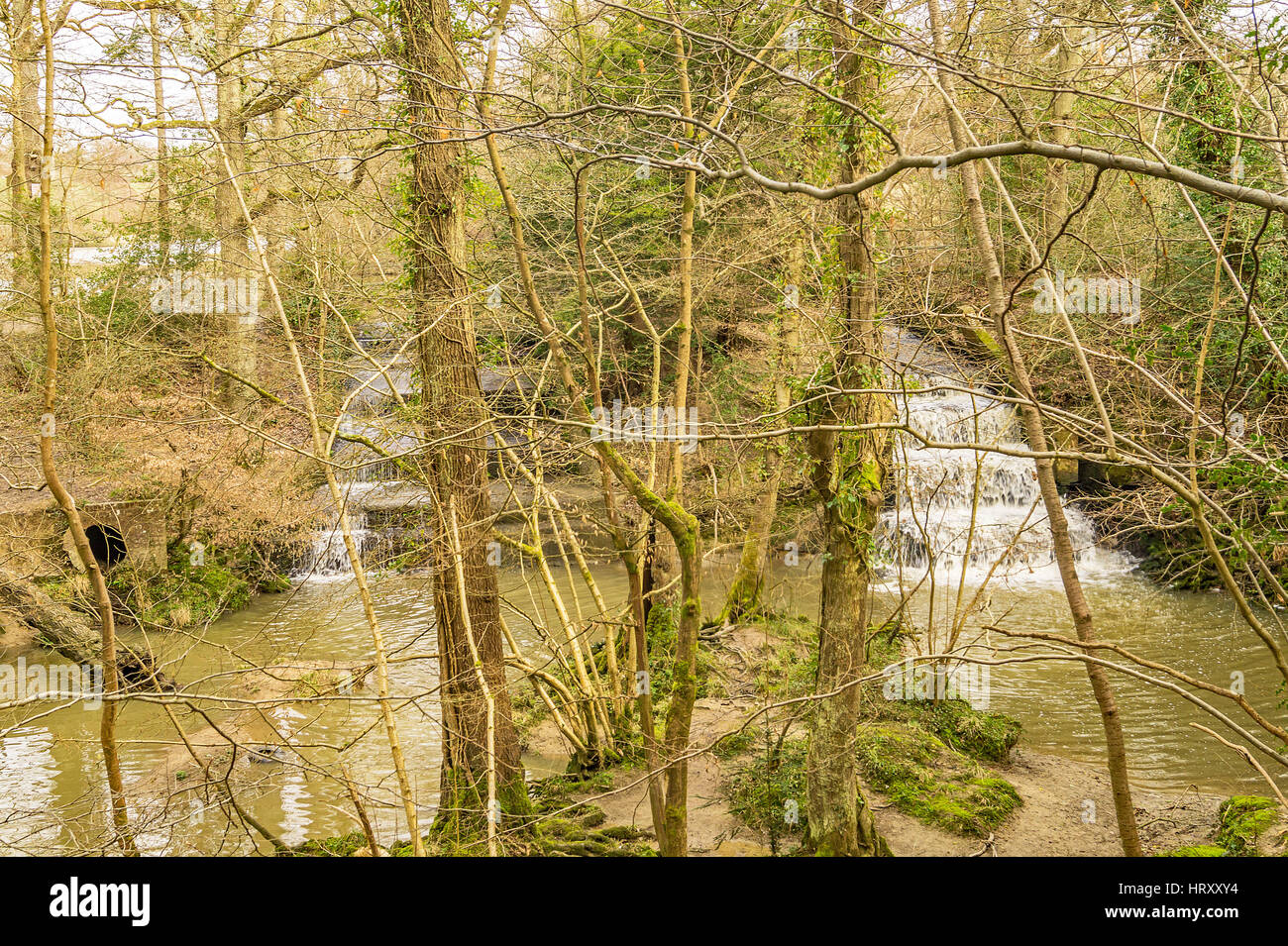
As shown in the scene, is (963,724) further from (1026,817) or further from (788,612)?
(788,612)

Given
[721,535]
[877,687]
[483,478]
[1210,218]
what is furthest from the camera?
[721,535]

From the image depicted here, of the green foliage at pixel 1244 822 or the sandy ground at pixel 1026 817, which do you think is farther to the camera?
the sandy ground at pixel 1026 817

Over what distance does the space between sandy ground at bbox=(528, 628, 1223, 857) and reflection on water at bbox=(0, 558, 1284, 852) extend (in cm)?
52

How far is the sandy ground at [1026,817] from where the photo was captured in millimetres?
6441

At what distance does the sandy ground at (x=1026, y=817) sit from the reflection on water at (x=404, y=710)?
0.52 m

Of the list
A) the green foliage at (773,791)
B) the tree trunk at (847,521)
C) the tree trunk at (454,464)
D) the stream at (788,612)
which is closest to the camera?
the tree trunk at (847,521)

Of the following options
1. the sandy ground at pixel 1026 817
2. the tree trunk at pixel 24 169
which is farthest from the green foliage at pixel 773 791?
the tree trunk at pixel 24 169

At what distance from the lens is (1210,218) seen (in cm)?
1014

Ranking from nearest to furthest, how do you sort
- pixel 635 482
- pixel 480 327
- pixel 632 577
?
pixel 635 482 → pixel 632 577 → pixel 480 327

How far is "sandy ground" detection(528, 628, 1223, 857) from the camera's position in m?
6.44

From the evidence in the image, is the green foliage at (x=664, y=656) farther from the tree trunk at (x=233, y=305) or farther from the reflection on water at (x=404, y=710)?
the tree trunk at (x=233, y=305)
